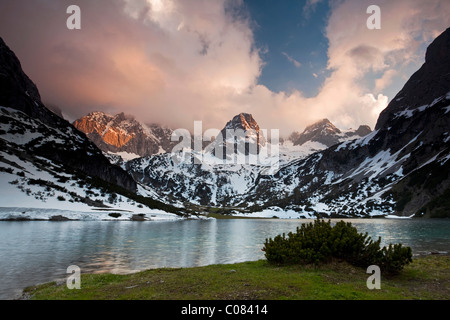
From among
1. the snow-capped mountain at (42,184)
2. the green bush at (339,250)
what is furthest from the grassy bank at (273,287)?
the snow-capped mountain at (42,184)

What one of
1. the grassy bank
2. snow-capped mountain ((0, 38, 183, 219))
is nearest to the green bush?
the grassy bank

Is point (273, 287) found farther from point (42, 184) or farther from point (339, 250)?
point (42, 184)

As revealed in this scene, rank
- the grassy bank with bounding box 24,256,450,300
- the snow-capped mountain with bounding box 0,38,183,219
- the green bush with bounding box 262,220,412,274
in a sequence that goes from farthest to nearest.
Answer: the snow-capped mountain with bounding box 0,38,183,219
the green bush with bounding box 262,220,412,274
the grassy bank with bounding box 24,256,450,300

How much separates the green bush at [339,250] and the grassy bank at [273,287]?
1039 mm

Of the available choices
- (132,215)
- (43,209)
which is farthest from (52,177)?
(132,215)

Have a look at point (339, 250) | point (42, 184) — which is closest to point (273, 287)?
point (339, 250)

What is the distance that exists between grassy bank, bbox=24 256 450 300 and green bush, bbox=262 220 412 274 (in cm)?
104

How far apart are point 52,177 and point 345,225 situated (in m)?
168

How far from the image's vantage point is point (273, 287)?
14078 millimetres

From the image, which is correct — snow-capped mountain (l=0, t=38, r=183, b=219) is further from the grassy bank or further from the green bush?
the green bush

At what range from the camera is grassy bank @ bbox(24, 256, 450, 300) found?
12.9m
